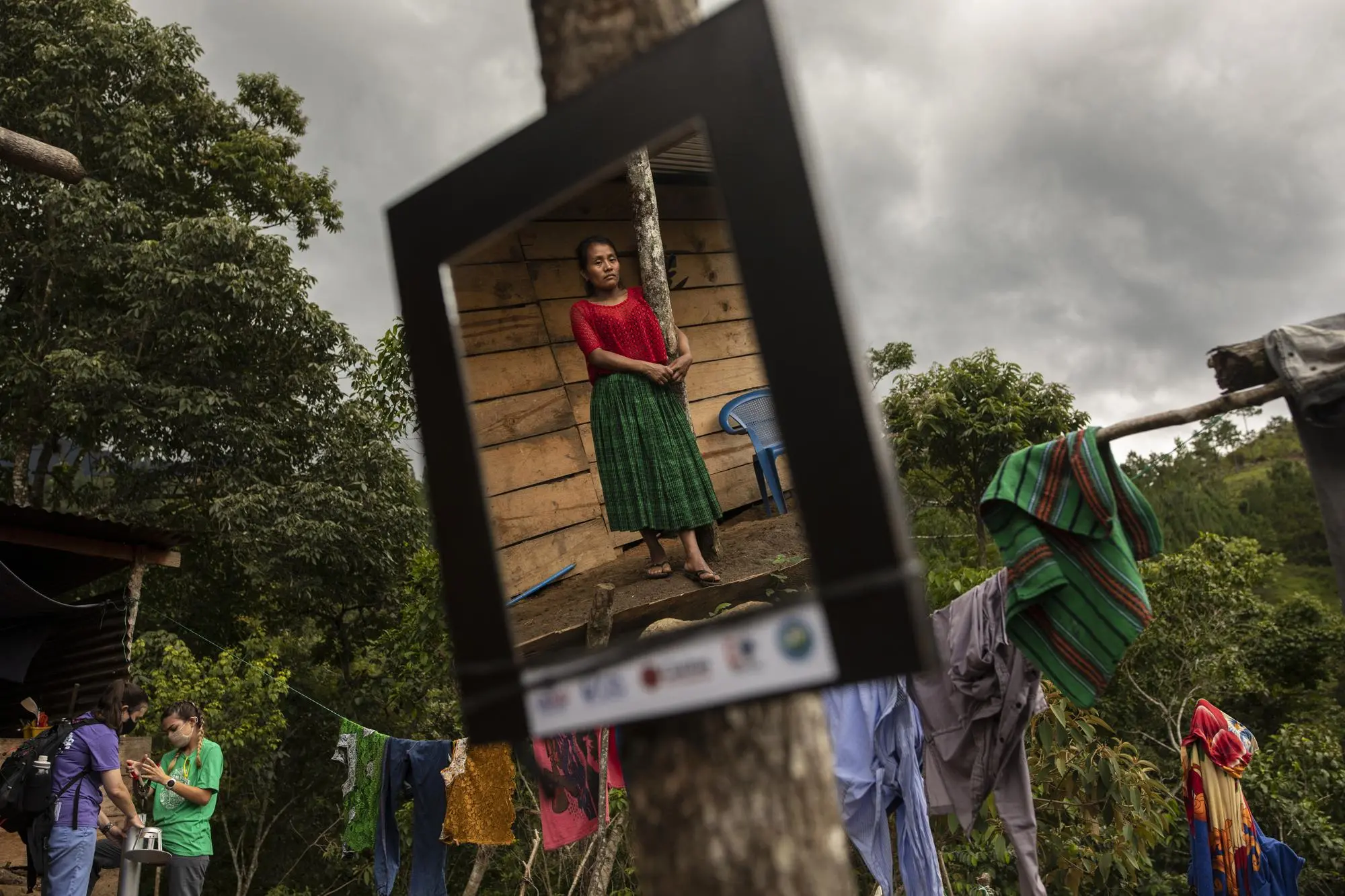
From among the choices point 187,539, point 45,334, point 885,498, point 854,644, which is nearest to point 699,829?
point 854,644

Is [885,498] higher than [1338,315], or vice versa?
[1338,315]

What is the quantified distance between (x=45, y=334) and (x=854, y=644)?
12.0 meters

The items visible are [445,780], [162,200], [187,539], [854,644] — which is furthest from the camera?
[162,200]

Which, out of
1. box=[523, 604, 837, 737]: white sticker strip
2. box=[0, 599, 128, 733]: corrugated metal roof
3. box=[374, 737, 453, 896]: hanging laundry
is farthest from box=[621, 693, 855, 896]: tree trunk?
box=[0, 599, 128, 733]: corrugated metal roof

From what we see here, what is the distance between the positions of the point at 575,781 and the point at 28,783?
2188mm

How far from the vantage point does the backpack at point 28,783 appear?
3.96 meters

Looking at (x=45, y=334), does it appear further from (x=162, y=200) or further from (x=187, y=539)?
(x=187, y=539)

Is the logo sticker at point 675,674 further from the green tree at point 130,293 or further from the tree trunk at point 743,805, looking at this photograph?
the green tree at point 130,293

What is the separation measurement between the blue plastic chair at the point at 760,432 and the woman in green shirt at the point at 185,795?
103 inches

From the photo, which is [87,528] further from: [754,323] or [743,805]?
[754,323]

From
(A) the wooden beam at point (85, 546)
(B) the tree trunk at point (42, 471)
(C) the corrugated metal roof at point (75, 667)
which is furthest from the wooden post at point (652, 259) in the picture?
(B) the tree trunk at point (42, 471)

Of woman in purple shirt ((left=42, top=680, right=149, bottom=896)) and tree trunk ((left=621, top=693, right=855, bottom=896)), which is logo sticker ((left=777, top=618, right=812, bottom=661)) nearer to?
tree trunk ((left=621, top=693, right=855, bottom=896))

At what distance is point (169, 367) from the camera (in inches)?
418

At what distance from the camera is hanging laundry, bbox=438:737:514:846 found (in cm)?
505
